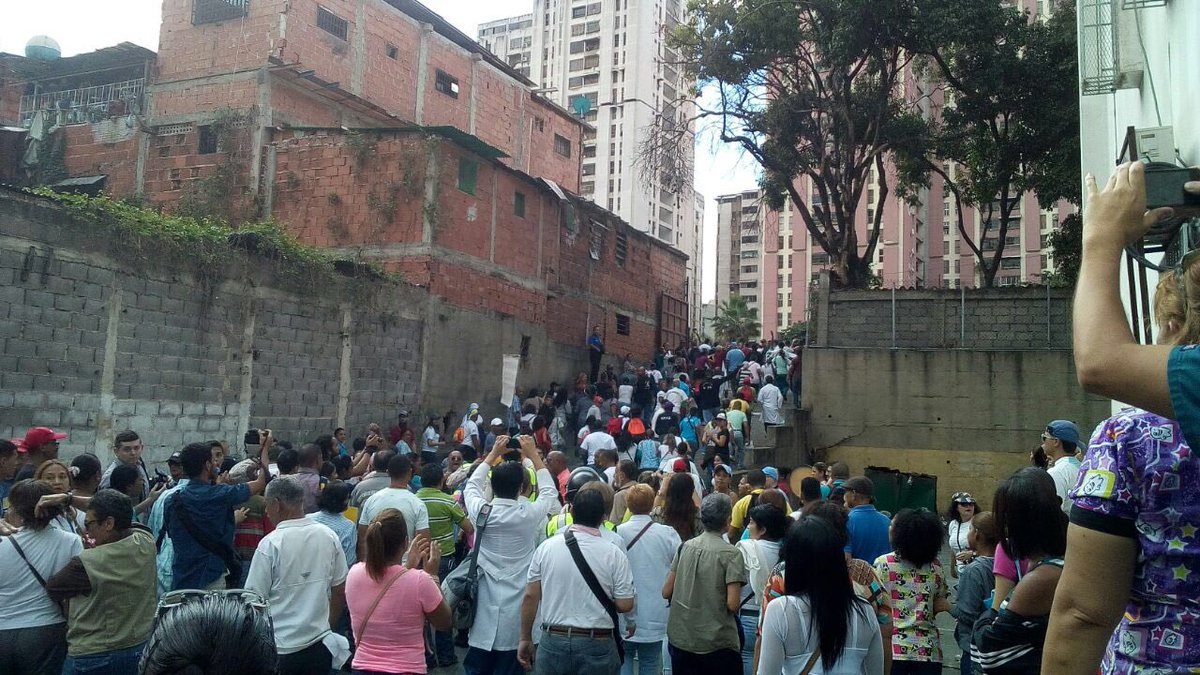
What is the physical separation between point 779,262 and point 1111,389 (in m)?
78.0

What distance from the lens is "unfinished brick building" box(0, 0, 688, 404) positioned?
21594 millimetres

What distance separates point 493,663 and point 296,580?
1.40m

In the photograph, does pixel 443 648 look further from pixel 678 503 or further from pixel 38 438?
pixel 38 438

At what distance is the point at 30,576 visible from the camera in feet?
15.8

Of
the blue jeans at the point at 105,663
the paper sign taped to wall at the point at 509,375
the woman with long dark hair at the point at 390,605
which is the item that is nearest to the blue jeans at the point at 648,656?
the woman with long dark hair at the point at 390,605

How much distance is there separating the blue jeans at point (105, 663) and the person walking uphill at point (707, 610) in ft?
9.81

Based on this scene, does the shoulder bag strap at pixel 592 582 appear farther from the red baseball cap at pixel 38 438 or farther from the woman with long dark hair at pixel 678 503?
the red baseball cap at pixel 38 438

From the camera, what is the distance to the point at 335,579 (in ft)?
16.6

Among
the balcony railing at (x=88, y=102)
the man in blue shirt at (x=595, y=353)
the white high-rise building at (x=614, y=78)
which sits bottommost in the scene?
the man in blue shirt at (x=595, y=353)

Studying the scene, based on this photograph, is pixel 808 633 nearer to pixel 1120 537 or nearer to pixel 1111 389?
pixel 1120 537

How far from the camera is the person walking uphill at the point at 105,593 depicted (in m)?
4.75

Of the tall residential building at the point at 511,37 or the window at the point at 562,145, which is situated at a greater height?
the tall residential building at the point at 511,37

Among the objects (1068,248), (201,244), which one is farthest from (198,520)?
(1068,248)

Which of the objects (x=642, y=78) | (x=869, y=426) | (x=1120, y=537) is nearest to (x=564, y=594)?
(x=1120, y=537)
